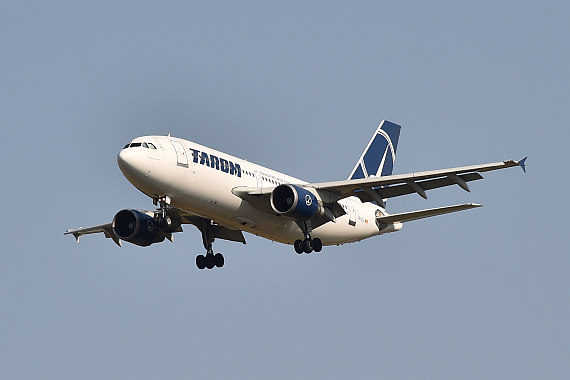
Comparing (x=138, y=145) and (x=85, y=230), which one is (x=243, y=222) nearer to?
(x=138, y=145)

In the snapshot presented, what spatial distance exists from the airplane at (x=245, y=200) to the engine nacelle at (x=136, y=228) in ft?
0.15

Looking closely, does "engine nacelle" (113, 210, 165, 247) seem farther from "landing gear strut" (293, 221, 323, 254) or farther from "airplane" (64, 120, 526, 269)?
"landing gear strut" (293, 221, 323, 254)

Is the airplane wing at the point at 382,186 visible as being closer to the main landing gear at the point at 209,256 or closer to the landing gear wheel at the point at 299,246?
the landing gear wheel at the point at 299,246

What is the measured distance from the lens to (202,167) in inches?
1702

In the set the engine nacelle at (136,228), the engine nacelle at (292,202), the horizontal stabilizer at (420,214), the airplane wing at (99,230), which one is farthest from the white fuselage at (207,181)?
the airplane wing at (99,230)

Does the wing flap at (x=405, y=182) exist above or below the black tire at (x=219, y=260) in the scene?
above

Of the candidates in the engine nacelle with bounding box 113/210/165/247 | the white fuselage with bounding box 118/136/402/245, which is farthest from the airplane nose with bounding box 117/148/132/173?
the engine nacelle with bounding box 113/210/165/247

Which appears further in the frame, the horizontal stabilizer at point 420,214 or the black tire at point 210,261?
the black tire at point 210,261

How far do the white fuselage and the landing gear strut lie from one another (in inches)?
16.4

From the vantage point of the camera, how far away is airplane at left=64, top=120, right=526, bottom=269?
139 ft

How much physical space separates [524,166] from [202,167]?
12.7 m

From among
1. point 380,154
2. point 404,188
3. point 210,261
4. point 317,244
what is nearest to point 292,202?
point 317,244

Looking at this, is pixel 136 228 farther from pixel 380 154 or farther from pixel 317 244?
pixel 380 154

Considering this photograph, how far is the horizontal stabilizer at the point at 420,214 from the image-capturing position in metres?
46.7
